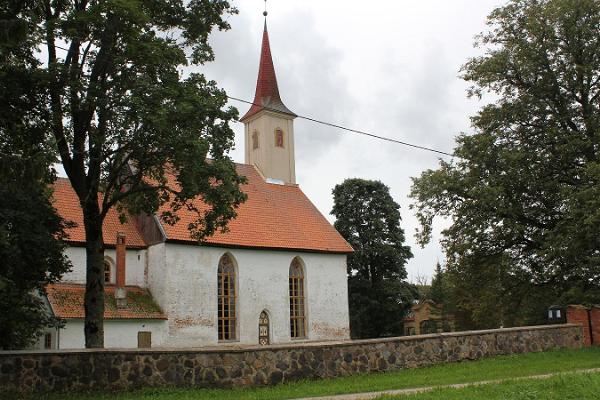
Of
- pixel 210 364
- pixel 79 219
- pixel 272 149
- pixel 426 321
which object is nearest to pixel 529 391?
pixel 210 364

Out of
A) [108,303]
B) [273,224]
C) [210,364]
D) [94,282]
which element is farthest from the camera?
[273,224]

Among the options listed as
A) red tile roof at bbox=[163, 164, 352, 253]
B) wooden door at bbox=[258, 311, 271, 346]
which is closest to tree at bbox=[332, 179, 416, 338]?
red tile roof at bbox=[163, 164, 352, 253]

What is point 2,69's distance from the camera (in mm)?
12742

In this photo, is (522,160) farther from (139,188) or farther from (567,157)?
(139,188)

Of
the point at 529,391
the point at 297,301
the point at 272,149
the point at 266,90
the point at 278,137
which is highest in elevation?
the point at 266,90

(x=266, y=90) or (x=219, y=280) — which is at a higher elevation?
(x=266, y=90)

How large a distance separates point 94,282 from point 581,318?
15.7 m

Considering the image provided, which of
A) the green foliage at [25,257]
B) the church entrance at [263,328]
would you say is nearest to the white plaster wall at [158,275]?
the church entrance at [263,328]

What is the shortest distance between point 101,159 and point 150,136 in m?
1.55

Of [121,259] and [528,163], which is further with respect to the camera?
[121,259]

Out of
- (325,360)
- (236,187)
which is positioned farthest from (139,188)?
(325,360)

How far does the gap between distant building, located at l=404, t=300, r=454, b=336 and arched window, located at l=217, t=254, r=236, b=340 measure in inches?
629

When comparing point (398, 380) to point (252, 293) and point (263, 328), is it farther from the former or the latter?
point (263, 328)

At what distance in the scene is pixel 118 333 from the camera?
23.9 metres
